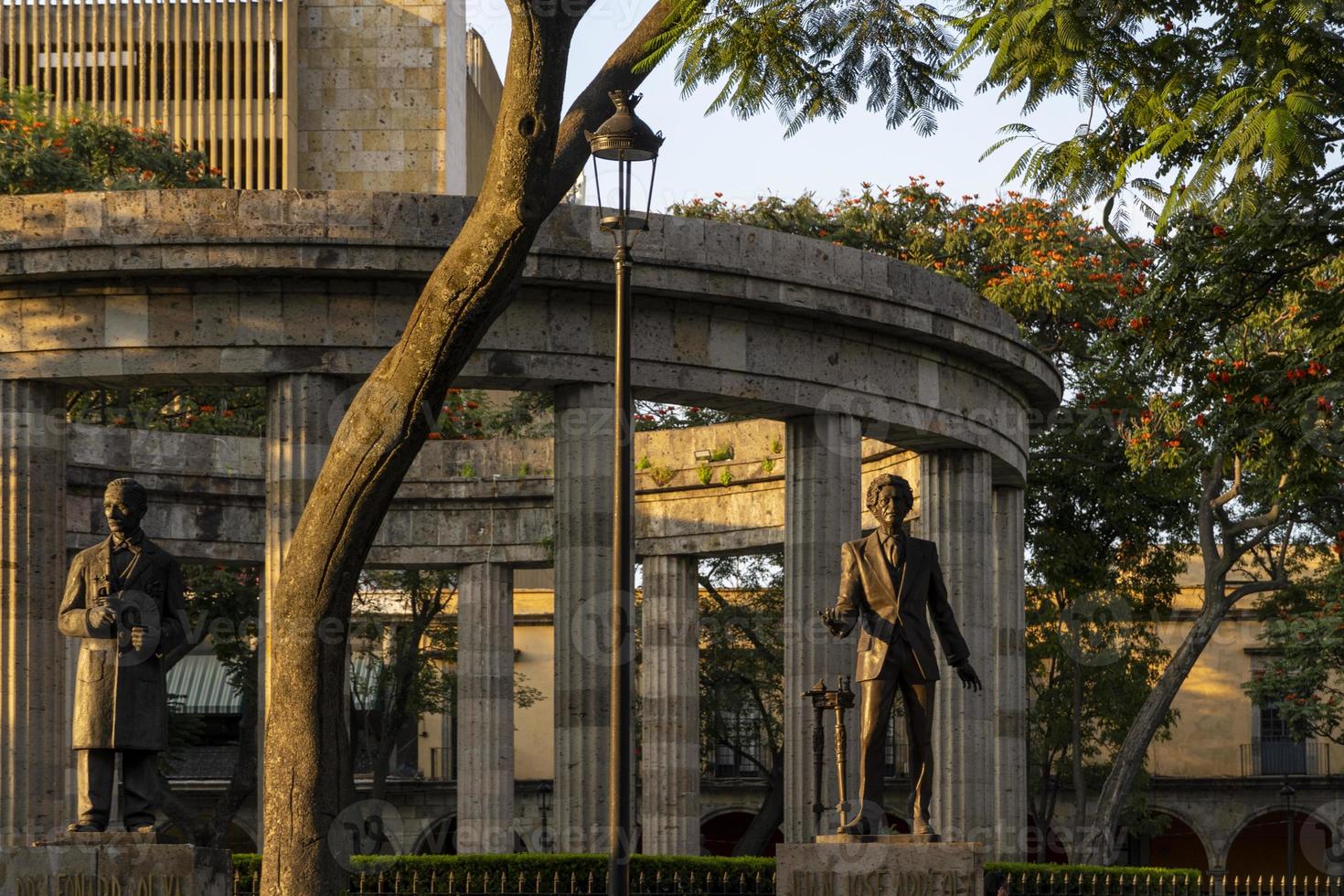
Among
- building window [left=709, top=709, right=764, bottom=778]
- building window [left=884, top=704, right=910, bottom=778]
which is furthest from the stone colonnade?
building window [left=884, top=704, right=910, bottom=778]

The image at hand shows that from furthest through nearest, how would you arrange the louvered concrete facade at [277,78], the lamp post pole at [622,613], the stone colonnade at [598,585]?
the louvered concrete facade at [277,78], the stone colonnade at [598,585], the lamp post pole at [622,613]

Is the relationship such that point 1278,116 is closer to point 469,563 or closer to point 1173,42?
point 1173,42

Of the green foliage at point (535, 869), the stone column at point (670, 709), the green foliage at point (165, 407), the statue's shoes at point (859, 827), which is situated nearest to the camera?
the statue's shoes at point (859, 827)

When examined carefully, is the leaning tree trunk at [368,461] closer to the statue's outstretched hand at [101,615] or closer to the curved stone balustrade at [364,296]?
the statue's outstretched hand at [101,615]

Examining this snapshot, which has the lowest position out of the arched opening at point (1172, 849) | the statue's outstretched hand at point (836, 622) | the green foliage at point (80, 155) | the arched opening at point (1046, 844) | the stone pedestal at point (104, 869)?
the arched opening at point (1172, 849)

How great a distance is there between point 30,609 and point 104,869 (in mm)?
7305

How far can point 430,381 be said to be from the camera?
16.5m

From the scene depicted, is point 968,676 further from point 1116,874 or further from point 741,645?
point 741,645

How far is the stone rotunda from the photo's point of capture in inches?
877

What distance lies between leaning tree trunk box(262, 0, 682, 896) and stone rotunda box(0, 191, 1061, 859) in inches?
218

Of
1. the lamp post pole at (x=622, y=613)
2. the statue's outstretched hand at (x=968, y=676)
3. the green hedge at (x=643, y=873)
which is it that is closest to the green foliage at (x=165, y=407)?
the green hedge at (x=643, y=873)

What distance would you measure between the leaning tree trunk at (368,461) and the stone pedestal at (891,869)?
4165 millimetres

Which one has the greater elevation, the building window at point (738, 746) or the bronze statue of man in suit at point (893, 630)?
the bronze statue of man in suit at point (893, 630)

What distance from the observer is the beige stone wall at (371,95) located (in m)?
68.6
